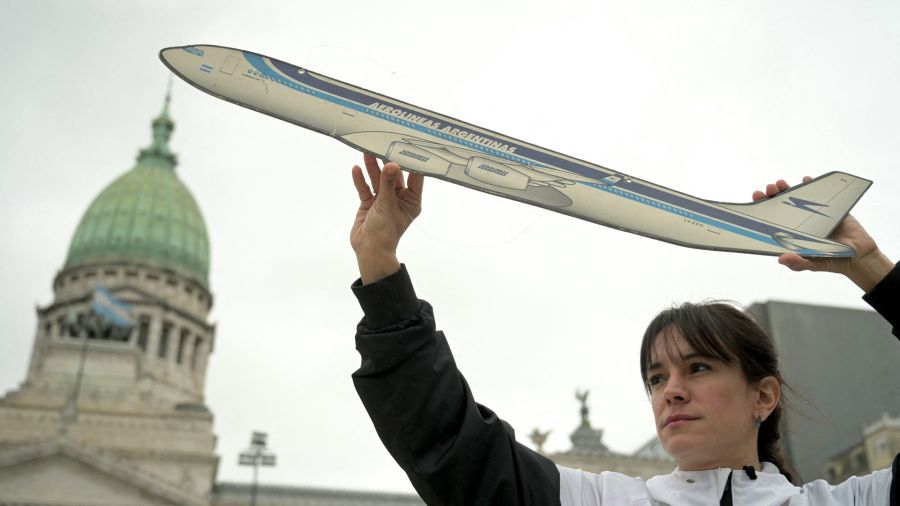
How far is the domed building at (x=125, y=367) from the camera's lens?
5653 cm

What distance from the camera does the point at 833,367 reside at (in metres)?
9.04

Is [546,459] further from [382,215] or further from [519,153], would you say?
[519,153]

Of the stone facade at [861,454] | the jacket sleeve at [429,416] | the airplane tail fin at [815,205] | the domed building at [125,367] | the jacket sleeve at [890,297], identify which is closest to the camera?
the jacket sleeve at [429,416]

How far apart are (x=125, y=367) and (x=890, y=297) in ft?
243

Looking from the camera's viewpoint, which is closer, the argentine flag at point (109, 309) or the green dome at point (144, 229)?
the argentine flag at point (109, 309)

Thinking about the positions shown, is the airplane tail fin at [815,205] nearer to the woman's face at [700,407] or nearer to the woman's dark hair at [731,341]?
the woman's dark hair at [731,341]

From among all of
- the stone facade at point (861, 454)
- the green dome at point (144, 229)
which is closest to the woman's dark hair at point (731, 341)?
the stone facade at point (861, 454)

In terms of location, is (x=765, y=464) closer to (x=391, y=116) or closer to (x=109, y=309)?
(x=391, y=116)

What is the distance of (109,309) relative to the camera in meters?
74.4

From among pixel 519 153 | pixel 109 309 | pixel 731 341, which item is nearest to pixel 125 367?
pixel 109 309

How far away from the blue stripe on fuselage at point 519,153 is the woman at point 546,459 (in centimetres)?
22

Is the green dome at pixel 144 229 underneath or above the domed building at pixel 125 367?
above

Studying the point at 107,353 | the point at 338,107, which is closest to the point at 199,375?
the point at 107,353

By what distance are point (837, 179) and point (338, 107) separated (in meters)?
2.25
